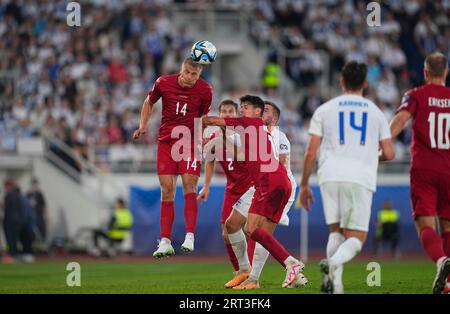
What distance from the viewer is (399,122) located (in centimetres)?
1349

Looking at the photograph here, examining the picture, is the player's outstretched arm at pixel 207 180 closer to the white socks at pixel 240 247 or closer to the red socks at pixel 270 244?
the white socks at pixel 240 247

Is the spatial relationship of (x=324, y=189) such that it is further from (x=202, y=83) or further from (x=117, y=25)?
(x=117, y=25)

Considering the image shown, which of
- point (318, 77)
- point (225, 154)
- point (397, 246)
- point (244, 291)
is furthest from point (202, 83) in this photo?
point (318, 77)

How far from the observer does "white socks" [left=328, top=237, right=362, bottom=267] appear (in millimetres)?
12469

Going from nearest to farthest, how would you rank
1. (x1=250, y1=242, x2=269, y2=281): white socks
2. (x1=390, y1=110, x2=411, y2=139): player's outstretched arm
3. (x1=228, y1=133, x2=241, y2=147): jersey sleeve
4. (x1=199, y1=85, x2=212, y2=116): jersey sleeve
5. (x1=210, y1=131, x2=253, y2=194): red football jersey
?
(x1=390, y1=110, x2=411, y2=139): player's outstretched arm, (x1=228, y1=133, x2=241, y2=147): jersey sleeve, (x1=250, y1=242, x2=269, y2=281): white socks, (x1=199, y1=85, x2=212, y2=116): jersey sleeve, (x1=210, y1=131, x2=253, y2=194): red football jersey

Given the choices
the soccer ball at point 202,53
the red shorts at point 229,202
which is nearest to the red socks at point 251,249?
the red shorts at point 229,202

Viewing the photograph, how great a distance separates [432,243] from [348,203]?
56.6 inches

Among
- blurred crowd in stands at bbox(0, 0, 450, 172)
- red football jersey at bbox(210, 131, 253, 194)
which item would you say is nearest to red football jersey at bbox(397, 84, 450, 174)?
red football jersey at bbox(210, 131, 253, 194)

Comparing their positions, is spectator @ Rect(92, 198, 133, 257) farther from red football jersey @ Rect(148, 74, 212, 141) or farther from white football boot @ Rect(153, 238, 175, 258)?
white football boot @ Rect(153, 238, 175, 258)

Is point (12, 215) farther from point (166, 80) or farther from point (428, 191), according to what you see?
point (428, 191)

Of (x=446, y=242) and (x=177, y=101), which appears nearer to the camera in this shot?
(x=446, y=242)

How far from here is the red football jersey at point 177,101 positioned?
15.8 m

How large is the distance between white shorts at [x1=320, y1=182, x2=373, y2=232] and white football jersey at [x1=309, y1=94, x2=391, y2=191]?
0.08 meters

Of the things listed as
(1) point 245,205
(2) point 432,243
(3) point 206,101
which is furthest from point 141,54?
(2) point 432,243
